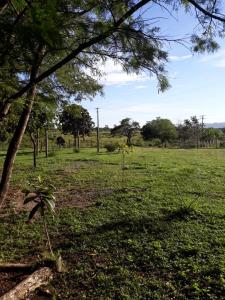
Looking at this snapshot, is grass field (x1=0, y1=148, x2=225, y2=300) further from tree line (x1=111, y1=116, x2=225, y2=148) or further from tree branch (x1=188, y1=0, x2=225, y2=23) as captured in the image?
tree line (x1=111, y1=116, x2=225, y2=148)

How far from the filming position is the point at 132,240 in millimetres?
6672

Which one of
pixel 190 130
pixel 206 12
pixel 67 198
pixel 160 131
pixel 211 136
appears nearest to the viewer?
pixel 206 12

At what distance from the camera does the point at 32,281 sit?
5148 mm

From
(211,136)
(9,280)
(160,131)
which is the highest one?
(160,131)

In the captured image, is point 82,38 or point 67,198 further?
point 67,198

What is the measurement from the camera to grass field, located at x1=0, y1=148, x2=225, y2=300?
17.2 feet

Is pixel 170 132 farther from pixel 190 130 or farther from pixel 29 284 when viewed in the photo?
pixel 29 284

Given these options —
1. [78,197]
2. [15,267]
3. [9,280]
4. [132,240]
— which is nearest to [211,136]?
[78,197]

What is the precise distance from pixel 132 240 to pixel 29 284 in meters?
2.10

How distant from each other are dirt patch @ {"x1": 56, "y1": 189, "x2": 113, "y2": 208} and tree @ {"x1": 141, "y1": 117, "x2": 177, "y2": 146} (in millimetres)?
41694

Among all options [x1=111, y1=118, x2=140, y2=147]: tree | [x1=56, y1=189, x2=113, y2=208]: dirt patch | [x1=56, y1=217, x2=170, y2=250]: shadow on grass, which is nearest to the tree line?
[x1=111, y1=118, x2=140, y2=147]: tree

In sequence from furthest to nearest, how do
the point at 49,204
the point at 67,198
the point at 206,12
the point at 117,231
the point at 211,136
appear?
the point at 211,136
the point at 67,198
the point at 117,231
the point at 49,204
the point at 206,12

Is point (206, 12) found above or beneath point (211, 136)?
above

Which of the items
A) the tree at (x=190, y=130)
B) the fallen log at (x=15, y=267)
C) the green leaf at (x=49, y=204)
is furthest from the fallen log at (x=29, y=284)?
the tree at (x=190, y=130)
